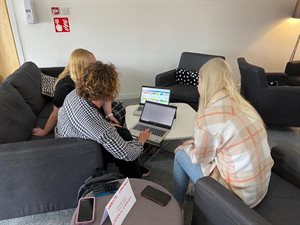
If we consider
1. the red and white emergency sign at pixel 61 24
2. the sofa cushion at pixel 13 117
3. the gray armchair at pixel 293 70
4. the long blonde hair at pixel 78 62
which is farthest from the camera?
the gray armchair at pixel 293 70

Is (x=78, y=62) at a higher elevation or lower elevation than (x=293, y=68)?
higher

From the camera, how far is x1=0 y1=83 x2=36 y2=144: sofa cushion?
1641 mm

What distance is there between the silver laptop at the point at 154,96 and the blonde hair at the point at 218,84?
2.80ft

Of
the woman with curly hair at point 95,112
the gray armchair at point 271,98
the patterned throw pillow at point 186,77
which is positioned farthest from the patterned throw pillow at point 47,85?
the gray armchair at point 271,98

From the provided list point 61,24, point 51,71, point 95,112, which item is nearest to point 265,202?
point 95,112

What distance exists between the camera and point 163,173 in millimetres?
2133

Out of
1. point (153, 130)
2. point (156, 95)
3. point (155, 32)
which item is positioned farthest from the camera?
point (155, 32)

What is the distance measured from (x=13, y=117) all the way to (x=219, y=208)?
1.58 meters

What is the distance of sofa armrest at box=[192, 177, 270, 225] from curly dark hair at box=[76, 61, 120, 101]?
0.77m

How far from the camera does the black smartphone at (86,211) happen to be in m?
1.08

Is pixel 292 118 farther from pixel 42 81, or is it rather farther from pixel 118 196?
pixel 42 81

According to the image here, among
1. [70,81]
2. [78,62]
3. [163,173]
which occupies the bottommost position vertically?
[163,173]

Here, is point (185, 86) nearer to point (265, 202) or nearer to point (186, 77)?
point (186, 77)

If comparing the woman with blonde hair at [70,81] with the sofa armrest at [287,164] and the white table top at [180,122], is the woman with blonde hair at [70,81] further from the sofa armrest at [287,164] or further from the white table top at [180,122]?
the sofa armrest at [287,164]
